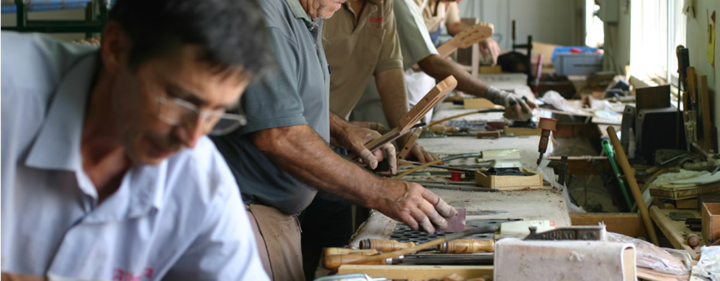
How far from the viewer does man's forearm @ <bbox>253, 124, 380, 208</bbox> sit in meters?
1.95

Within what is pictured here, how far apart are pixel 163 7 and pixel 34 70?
26 centimetres

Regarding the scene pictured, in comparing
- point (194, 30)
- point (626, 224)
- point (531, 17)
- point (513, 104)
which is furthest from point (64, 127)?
point (531, 17)

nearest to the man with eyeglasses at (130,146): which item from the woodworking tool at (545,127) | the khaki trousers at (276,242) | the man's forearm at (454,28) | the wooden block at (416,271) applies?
the wooden block at (416,271)

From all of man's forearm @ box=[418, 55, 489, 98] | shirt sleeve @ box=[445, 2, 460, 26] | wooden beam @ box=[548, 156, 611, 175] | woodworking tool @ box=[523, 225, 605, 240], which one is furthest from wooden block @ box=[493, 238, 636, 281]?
shirt sleeve @ box=[445, 2, 460, 26]

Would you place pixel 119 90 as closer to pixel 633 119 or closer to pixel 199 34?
pixel 199 34

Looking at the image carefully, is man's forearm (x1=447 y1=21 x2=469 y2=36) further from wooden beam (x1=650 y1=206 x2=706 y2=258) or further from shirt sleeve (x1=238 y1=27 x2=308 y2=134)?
shirt sleeve (x1=238 y1=27 x2=308 y2=134)

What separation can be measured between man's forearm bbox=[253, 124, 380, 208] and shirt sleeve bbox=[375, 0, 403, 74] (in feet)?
5.42

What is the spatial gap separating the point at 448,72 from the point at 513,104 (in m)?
0.39

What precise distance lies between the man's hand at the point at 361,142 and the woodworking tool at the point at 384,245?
0.54 m

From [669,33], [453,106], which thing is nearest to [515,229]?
[453,106]

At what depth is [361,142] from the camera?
8.68 feet

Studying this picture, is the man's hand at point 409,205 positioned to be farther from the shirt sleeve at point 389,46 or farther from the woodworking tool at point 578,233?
the shirt sleeve at point 389,46

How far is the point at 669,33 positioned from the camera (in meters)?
5.05

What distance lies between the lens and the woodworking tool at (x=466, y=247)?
6.44 feet
